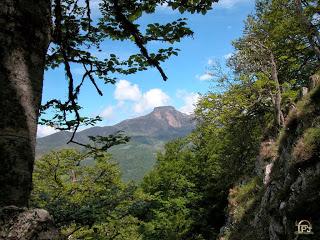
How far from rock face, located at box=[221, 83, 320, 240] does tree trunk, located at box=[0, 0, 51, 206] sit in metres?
11.4

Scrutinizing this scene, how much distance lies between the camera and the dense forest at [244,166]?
13.2m

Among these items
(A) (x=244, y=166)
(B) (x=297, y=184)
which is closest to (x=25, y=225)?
(B) (x=297, y=184)

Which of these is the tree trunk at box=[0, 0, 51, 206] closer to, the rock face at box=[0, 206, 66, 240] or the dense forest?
the rock face at box=[0, 206, 66, 240]

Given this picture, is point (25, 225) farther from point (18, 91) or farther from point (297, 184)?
point (297, 184)

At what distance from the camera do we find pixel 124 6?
5551mm

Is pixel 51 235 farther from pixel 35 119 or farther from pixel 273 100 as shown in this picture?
pixel 273 100

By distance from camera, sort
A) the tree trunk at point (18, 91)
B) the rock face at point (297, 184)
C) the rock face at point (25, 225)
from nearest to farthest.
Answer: the rock face at point (25, 225)
the tree trunk at point (18, 91)
the rock face at point (297, 184)

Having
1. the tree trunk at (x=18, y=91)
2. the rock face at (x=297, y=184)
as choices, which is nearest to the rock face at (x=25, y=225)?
the tree trunk at (x=18, y=91)

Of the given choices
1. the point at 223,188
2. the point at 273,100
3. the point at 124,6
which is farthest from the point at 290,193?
the point at 223,188

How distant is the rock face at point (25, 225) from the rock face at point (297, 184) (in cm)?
1158

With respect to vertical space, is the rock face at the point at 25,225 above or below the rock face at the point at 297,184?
above

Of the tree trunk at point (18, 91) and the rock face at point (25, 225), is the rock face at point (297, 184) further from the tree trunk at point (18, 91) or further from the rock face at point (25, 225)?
the rock face at point (25, 225)

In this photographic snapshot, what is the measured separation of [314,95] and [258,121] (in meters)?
16.0

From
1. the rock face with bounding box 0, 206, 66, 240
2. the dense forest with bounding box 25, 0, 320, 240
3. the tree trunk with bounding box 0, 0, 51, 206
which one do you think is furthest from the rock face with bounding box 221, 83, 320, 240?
the rock face with bounding box 0, 206, 66, 240
